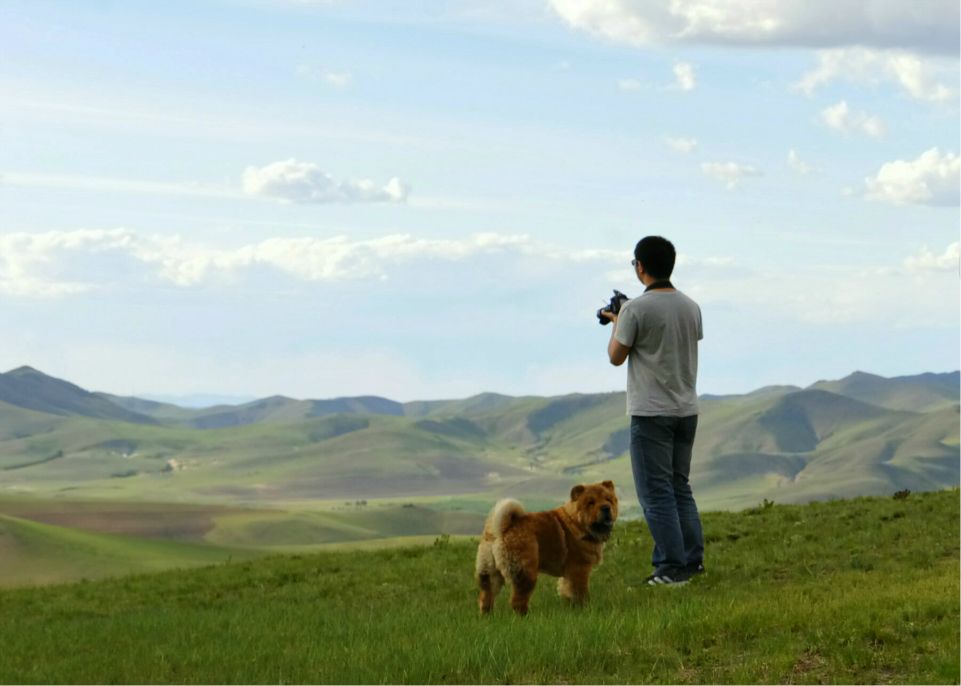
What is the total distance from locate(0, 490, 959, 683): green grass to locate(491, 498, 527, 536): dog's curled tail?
82 cm

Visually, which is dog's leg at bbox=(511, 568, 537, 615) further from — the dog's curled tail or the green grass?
the dog's curled tail

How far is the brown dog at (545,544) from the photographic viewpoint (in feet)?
38.8

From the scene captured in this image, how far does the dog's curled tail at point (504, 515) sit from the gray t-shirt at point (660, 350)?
5.88ft

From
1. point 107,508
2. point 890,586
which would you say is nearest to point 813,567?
point 890,586

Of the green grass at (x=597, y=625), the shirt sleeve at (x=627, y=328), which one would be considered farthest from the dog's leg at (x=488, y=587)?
the shirt sleeve at (x=627, y=328)

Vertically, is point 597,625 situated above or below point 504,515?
below

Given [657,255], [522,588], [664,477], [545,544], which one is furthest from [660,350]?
[522,588]

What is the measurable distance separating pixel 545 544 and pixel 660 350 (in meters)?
2.29

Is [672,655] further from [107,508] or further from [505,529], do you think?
[107,508]

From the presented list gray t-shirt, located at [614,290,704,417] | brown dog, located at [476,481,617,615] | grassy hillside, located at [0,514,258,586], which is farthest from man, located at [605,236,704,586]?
grassy hillside, located at [0,514,258,586]

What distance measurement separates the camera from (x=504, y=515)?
466 inches

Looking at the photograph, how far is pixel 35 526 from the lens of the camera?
91.2 metres

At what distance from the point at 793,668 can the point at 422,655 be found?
9.00ft

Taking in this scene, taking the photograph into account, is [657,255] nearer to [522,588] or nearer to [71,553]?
[522,588]
